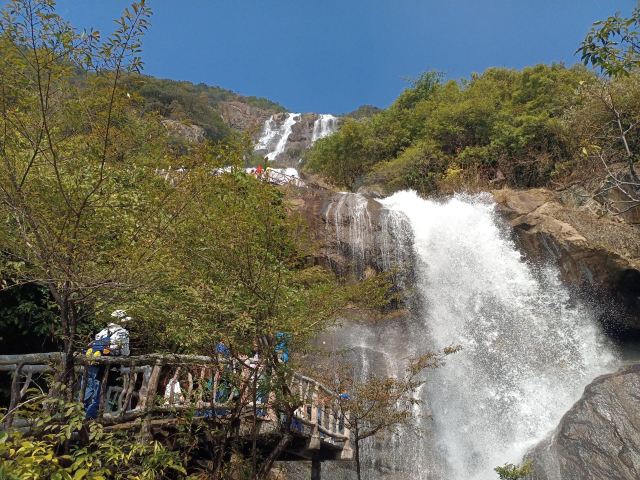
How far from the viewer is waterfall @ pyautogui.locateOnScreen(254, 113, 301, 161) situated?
158 feet

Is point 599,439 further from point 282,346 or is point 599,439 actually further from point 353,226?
point 353,226

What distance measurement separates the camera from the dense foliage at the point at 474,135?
2005 centimetres

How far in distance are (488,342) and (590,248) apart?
406cm

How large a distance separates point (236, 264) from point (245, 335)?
79 centimetres

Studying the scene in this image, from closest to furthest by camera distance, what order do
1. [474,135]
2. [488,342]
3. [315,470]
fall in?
[315,470] < [488,342] < [474,135]

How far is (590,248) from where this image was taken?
13.7 meters

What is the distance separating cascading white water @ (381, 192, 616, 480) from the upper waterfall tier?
30.3 meters

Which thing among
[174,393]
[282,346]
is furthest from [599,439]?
[174,393]

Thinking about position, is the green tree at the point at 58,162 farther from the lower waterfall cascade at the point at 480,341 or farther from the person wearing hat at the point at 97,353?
the lower waterfall cascade at the point at 480,341

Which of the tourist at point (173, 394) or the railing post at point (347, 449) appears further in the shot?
the railing post at point (347, 449)

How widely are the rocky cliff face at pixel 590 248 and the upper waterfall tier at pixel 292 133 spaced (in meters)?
32.1

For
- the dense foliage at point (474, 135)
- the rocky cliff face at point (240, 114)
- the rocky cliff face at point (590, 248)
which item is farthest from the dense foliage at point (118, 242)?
the rocky cliff face at point (240, 114)

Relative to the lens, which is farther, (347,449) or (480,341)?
(480,341)

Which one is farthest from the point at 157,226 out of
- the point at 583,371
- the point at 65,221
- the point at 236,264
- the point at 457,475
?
the point at 583,371
